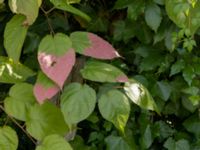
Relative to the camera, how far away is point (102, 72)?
0.94m

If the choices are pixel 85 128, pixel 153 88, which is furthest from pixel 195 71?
pixel 85 128

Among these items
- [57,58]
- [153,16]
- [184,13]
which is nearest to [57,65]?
[57,58]

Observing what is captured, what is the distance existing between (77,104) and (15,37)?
0.24 m

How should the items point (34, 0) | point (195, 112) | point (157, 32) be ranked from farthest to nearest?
point (195, 112), point (157, 32), point (34, 0)

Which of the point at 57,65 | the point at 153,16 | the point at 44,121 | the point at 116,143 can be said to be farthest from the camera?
the point at 116,143

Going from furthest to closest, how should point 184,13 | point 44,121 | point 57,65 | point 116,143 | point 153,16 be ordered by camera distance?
1. point 116,143
2. point 153,16
3. point 184,13
4. point 44,121
5. point 57,65

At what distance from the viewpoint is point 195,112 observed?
151 centimetres

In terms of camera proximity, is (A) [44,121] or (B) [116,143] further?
(B) [116,143]

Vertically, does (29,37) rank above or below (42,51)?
below

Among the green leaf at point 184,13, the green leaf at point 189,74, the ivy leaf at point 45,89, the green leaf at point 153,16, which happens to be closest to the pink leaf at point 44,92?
the ivy leaf at point 45,89

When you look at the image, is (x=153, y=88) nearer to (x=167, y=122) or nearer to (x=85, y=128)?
(x=167, y=122)

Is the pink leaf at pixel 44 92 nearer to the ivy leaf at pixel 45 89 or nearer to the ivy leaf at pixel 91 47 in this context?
the ivy leaf at pixel 45 89

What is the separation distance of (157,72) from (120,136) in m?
0.28

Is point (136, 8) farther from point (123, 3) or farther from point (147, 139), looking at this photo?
point (147, 139)
